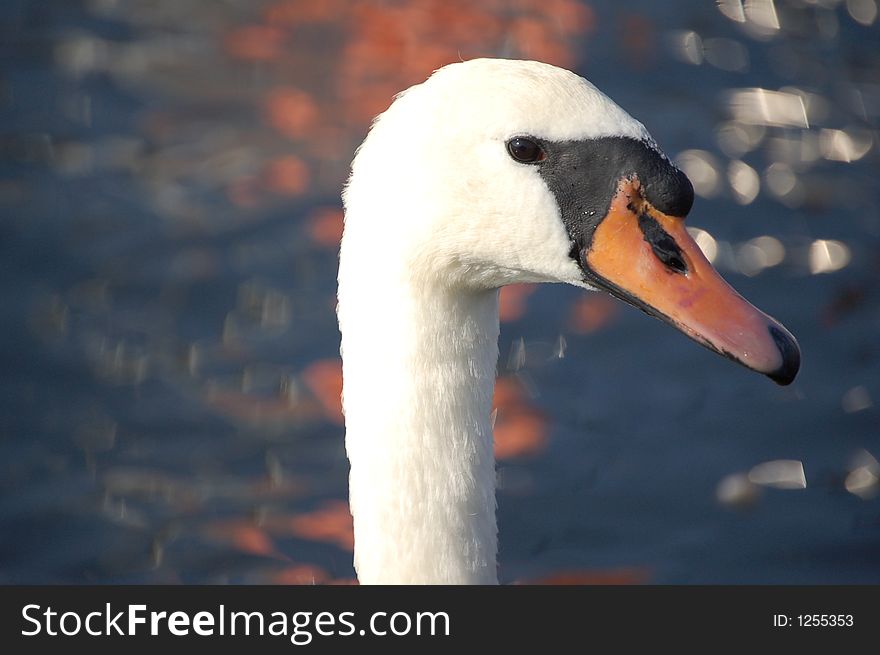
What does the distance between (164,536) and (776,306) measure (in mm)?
3362

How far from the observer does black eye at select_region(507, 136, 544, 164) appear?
9.57ft

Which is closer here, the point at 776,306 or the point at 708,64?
the point at 776,306

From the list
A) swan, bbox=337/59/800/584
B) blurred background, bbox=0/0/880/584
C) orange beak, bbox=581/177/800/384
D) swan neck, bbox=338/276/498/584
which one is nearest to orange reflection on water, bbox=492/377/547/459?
blurred background, bbox=0/0/880/584

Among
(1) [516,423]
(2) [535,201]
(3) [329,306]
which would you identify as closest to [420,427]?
(2) [535,201]

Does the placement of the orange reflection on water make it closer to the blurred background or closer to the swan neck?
the blurred background

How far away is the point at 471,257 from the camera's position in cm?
301

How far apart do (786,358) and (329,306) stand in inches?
171

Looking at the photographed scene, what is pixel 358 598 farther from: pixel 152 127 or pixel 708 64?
pixel 708 64

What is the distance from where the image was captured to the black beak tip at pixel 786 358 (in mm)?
2979

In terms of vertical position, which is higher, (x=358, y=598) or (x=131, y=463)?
(x=131, y=463)

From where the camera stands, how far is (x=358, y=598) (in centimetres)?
341

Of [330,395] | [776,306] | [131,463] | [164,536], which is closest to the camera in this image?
[164,536]

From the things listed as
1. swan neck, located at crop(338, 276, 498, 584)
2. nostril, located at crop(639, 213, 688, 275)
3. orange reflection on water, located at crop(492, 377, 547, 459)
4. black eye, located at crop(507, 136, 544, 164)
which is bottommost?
swan neck, located at crop(338, 276, 498, 584)

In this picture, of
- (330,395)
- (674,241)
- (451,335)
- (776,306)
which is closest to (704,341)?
(674,241)
